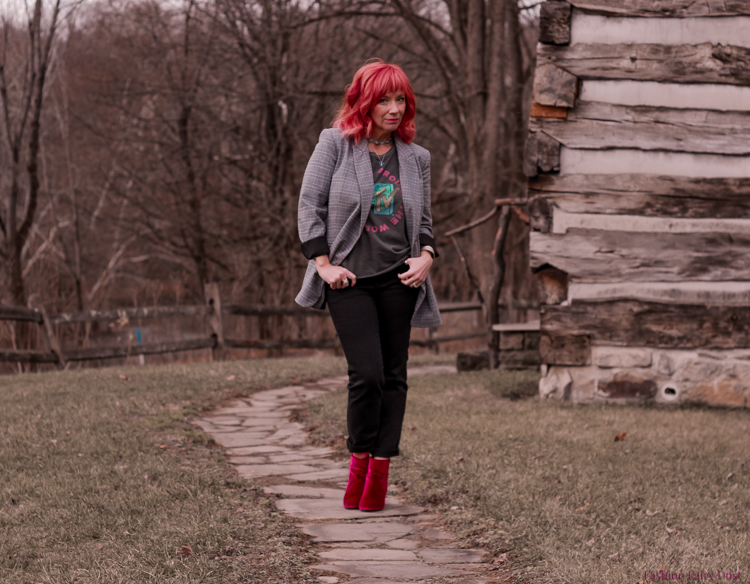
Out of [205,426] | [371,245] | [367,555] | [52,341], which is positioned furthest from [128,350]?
[367,555]

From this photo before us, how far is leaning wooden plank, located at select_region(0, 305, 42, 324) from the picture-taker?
8873 millimetres

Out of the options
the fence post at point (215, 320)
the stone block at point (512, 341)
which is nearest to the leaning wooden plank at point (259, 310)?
the fence post at point (215, 320)

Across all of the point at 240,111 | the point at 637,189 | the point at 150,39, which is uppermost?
the point at 150,39

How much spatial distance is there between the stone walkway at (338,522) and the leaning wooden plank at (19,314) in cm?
446

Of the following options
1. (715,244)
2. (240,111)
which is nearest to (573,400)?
(715,244)

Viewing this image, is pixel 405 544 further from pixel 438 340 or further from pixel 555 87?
pixel 438 340

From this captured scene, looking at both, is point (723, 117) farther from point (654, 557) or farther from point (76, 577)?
point (76, 577)

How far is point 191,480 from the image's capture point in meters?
3.85

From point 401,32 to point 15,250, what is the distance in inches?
349

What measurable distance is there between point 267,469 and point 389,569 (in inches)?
65.7

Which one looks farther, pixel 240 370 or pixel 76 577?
pixel 240 370

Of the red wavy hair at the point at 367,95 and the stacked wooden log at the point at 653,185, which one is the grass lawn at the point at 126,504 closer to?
the red wavy hair at the point at 367,95

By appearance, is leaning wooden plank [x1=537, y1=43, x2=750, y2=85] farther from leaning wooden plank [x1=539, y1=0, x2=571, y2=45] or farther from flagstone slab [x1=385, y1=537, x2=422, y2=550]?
flagstone slab [x1=385, y1=537, x2=422, y2=550]

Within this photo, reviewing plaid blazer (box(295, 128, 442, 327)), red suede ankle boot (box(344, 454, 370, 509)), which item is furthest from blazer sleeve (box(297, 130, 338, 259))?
red suede ankle boot (box(344, 454, 370, 509))
